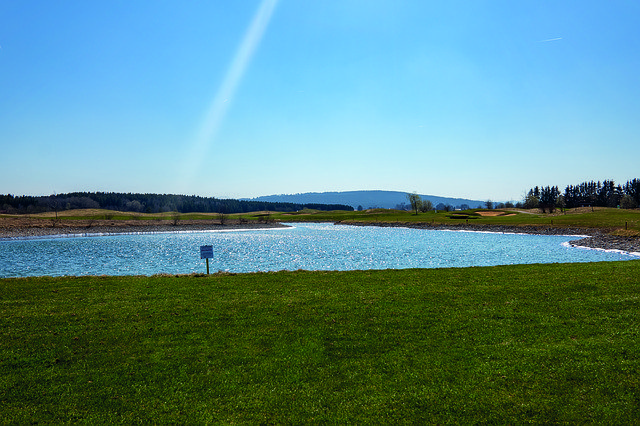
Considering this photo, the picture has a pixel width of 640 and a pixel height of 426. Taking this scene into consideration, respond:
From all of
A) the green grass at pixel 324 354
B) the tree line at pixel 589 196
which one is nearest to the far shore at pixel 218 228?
the green grass at pixel 324 354

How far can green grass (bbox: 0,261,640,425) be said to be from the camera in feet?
22.0

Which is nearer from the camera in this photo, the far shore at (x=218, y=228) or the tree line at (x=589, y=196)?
the far shore at (x=218, y=228)

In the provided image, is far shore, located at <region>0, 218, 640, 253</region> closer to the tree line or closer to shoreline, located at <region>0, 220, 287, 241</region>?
shoreline, located at <region>0, 220, 287, 241</region>

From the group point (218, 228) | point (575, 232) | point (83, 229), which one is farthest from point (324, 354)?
point (218, 228)

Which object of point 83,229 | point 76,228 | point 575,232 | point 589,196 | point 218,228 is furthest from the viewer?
point 589,196

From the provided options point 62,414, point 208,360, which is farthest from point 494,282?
point 62,414

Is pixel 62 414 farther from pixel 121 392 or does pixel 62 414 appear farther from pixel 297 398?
pixel 297 398

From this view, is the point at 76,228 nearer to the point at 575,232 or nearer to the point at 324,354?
the point at 324,354

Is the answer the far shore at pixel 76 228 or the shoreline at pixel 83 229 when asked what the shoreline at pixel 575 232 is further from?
the far shore at pixel 76 228

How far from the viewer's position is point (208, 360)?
28.5ft

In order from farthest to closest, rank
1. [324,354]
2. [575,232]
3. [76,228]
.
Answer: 1. [76,228]
2. [575,232]
3. [324,354]

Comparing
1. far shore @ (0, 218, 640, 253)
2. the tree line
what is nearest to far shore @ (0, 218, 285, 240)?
far shore @ (0, 218, 640, 253)

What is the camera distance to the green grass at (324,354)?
670 centimetres

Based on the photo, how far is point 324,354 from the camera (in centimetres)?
902
